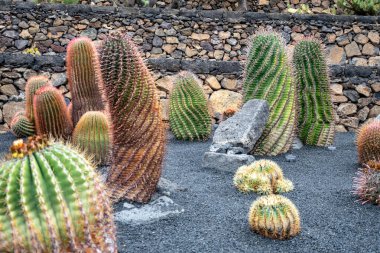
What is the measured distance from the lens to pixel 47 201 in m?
1.70

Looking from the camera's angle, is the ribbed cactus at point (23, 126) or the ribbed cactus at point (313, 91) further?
the ribbed cactus at point (23, 126)

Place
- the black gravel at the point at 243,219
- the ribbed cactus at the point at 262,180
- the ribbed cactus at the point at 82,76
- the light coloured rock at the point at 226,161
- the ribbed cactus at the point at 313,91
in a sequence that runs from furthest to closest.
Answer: the ribbed cactus at the point at 313,91 < the ribbed cactus at the point at 82,76 < the light coloured rock at the point at 226,161 < the ribbed cactus at the point at 262,180 < the black gravel at the point at 243,219

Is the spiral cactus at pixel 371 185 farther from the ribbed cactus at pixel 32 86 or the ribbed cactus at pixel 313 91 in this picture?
the ribbed cactus at pixel 32 86

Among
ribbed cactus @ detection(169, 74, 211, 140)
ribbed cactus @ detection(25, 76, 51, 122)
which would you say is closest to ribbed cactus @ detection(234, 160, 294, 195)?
ribbed cactus @ detection(169, 74, 211, 140)

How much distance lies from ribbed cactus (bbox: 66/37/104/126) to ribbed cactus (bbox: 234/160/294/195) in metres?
2.00

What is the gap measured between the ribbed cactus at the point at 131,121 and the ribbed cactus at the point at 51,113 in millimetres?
1953

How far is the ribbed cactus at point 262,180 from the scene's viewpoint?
360 centimetres

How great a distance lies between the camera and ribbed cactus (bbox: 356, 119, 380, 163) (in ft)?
14.0

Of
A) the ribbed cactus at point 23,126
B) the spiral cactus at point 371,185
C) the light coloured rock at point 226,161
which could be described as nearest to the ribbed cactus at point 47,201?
the spiral cactus at point 371,185

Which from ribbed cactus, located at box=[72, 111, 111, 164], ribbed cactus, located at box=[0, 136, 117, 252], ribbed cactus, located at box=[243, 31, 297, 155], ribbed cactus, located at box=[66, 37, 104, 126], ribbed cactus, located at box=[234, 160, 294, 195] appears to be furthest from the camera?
ribbed cactus, located at box=[243, 31, 297, 155]

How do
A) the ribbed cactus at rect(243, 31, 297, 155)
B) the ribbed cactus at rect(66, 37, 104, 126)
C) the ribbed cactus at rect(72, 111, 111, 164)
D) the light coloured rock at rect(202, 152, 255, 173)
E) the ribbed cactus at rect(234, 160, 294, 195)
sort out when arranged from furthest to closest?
the ribbed cactus at rect(243, 31, 297, 155)
the ribbed cactus at rect(66, 37, 104, 126)
the ribbed cactus at rect(72, 111, 111, 164)
the light coloured rock at rect(202, 152, 255, 173)
the ribbed cactus at rect(234, 160, 294, 195)

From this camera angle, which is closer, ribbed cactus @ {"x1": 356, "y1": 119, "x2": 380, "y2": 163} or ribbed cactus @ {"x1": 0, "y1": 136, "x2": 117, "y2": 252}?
ribbed cactus @ {"x1": 0, "y1": 136, "x2": 117, "y2": 252}

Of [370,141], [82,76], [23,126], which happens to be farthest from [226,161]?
[23,126]

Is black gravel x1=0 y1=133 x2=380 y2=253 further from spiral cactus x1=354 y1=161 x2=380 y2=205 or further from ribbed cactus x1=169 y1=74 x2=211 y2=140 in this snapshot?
ribbed cactus x1=169 y1=74 x2=211 y2=140
